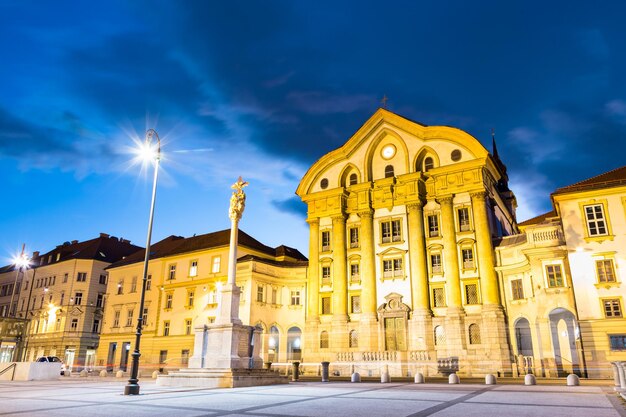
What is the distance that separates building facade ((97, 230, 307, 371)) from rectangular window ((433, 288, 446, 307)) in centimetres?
1387

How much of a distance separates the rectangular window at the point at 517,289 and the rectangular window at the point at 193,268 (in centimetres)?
3275

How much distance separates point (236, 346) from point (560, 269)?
23.6m

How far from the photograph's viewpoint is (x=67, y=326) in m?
59.1

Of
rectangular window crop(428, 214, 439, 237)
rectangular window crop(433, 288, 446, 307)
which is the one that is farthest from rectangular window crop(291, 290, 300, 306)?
rectangular window crop(428, 214, 439, 237)

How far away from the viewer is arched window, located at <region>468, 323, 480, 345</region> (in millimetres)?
36591

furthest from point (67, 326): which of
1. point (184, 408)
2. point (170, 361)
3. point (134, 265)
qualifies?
point (184, 408)

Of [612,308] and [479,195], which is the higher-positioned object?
[479,195]

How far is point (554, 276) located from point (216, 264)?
3298 centimetres

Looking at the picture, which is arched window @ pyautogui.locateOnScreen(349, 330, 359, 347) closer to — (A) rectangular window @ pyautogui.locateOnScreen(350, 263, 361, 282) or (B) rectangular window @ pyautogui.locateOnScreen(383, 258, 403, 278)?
(A) rectangular window @ pyautogui.locateOnScreen(350, 263, 361, 282)

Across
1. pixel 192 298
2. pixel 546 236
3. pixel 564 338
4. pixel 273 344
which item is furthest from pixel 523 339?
pixel 192 298

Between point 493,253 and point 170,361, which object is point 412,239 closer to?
point 493,253

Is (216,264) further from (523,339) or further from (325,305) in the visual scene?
(523,339)

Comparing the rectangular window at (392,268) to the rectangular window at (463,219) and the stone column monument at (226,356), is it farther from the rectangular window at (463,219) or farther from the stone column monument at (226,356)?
the stone column monument at (226,356)

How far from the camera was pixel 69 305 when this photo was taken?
5938 centimetres
